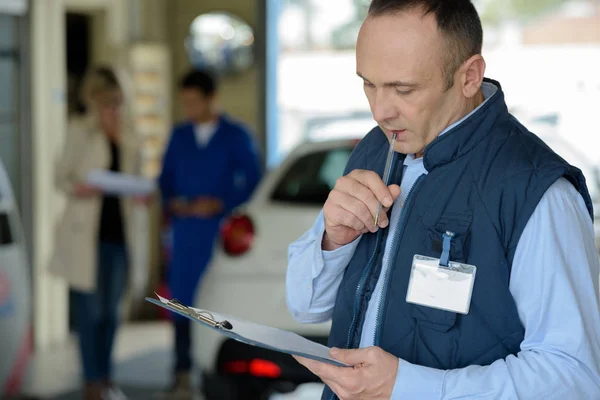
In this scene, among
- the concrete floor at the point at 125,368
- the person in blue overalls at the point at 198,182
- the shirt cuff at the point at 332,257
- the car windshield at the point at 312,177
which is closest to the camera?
the shirt cuff at the point at 332,257

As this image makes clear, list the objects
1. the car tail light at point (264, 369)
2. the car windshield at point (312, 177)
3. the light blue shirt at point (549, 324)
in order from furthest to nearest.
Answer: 1. the car windshield at point (312, 177)
2. the car tail light at point (264, 369)
3. the light blue shirt at point (549, 324)

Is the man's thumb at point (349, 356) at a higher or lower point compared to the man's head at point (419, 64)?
lower

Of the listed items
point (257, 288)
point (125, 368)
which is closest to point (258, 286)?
point (257, 288)

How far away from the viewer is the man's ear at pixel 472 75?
1.49 m

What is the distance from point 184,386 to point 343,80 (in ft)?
11.7

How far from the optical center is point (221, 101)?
8.09 meters

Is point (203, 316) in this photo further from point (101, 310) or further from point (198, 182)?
point (198, 182)

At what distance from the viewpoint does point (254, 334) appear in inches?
57.1

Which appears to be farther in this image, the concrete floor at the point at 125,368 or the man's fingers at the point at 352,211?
the concrete floor at the point at 125,368

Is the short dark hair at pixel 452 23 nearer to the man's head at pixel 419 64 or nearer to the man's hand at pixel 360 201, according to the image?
the man's head at pixel 419 64

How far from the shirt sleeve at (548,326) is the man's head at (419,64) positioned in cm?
21

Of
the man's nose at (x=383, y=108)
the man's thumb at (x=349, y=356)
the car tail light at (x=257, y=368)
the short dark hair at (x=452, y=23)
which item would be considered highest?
the short dark hair at (x=452, y=23)

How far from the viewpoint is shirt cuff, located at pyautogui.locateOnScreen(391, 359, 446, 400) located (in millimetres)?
1434

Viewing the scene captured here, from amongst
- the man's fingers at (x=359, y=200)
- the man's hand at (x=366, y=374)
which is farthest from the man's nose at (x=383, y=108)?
the man's hand at (x=366, y=374)
